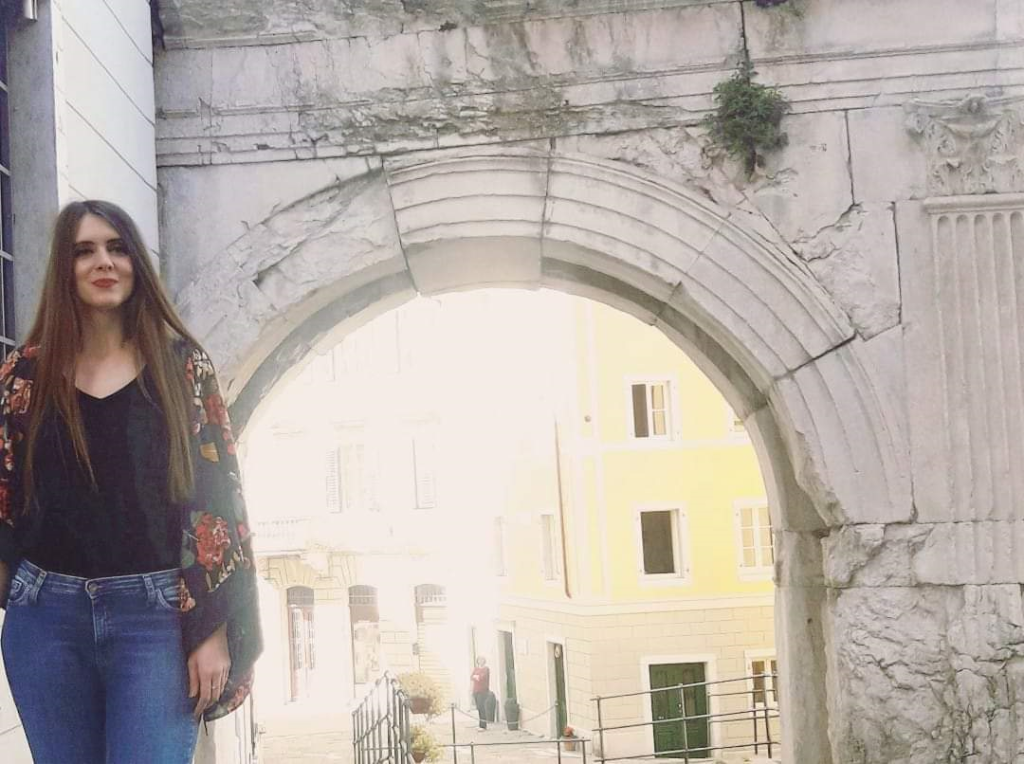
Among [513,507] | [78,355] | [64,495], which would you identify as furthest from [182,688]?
[513,507]

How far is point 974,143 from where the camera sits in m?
4.70

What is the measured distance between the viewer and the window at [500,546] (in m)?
23.8

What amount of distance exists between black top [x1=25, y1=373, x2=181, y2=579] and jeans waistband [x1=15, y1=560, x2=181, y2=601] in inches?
0.5

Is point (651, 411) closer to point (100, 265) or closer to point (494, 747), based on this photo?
point (494, 747)

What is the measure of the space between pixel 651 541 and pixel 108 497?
17.7 meters

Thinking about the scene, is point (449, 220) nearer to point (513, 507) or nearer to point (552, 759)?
point (552, 759)

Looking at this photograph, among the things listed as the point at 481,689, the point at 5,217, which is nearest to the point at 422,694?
the point at 481,689

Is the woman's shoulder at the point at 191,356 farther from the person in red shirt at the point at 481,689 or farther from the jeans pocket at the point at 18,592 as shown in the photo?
the person in red shirt at the point at 481,689

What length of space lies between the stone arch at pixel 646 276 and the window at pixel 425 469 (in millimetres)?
20222

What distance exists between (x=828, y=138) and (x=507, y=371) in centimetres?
1871

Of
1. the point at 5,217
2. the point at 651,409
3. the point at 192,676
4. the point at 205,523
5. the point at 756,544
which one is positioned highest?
the point at 651,409

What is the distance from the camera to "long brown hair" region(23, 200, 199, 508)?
2.48 metres

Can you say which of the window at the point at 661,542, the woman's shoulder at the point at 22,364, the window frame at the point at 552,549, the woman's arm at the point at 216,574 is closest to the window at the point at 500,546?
the window frame at the point at 552,549

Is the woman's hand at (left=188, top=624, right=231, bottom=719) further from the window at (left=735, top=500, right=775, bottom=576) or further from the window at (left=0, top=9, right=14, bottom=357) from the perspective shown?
the window at (left=735, top=500, right=775, bottom=576)
